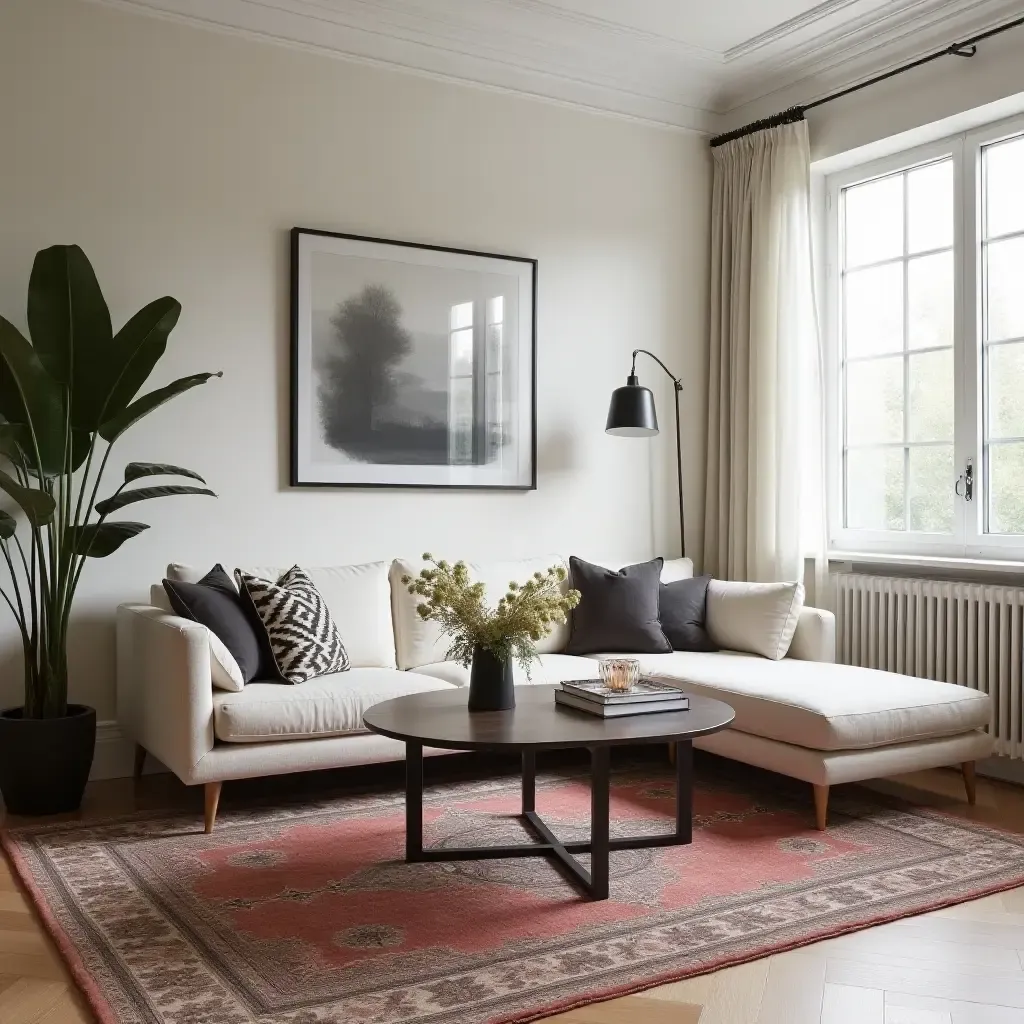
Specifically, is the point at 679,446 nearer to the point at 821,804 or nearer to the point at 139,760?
the point at 821,804

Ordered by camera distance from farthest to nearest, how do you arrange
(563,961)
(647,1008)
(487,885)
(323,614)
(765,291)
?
(765,291) < (323,614) < (487,885) < (563,961) < (647,1008)

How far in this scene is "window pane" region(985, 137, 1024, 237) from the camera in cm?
437

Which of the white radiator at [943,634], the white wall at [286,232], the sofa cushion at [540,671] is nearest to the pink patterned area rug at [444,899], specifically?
the sofa cushion at [540,671]

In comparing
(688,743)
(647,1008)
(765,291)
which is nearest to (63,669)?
(688,743)

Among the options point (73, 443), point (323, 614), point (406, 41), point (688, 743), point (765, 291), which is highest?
point (406, 41)

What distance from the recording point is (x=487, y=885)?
9.75 ft

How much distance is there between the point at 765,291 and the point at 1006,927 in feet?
10.4

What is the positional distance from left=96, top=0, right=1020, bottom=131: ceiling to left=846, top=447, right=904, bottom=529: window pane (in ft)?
5.43

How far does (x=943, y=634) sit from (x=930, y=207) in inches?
71.3

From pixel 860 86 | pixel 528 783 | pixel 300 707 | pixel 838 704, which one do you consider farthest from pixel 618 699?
pixel 860 86

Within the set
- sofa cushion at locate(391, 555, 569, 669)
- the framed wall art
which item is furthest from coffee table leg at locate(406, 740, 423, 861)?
the framed wall art

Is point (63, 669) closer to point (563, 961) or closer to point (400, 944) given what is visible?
point (400, 944)

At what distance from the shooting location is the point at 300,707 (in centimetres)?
356

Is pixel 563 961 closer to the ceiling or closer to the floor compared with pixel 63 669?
closer to the floor
